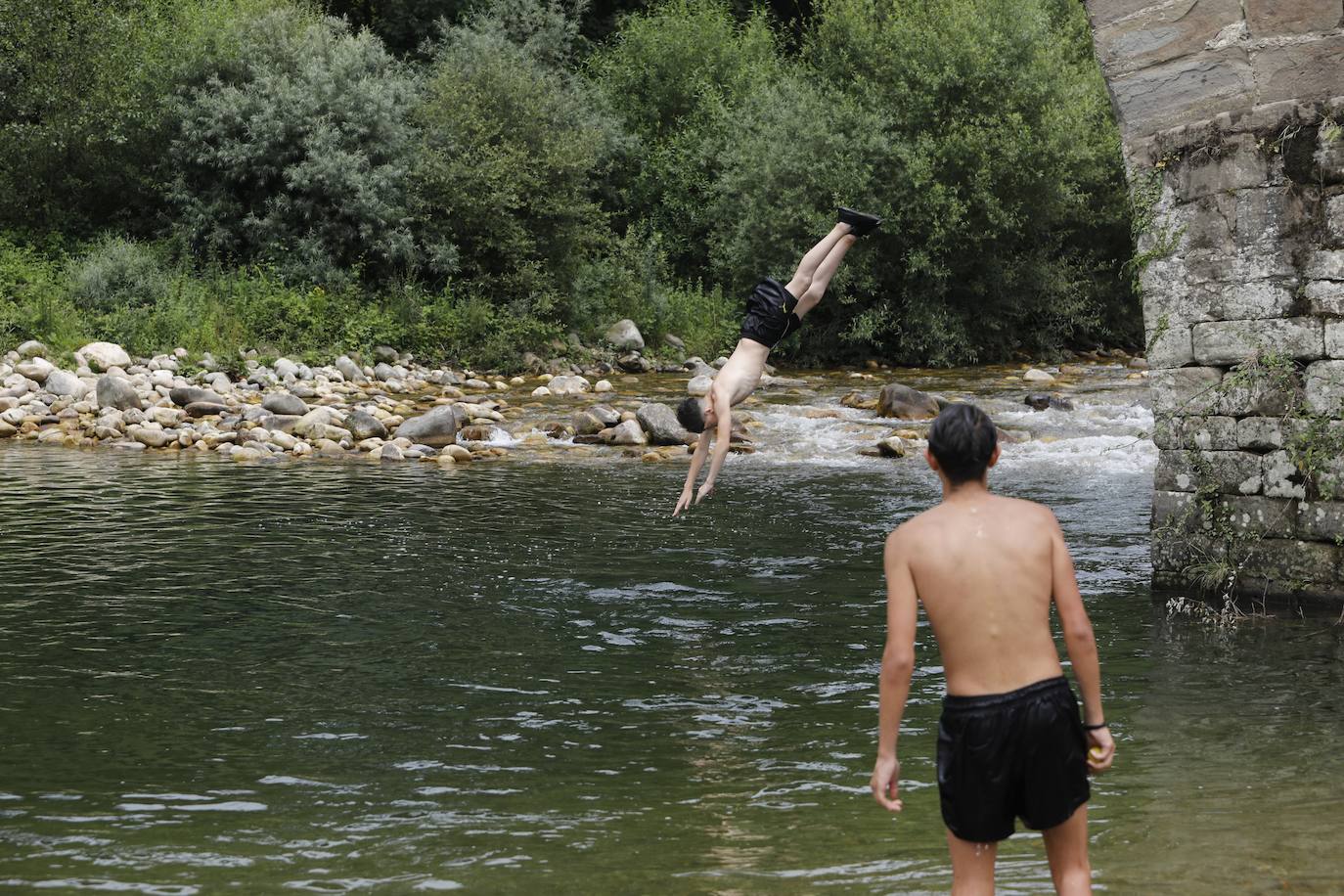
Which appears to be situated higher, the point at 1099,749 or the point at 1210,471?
the point at 1210,471

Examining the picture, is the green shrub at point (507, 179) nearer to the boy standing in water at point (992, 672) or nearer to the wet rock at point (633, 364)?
the wet rock at point (633, 364)

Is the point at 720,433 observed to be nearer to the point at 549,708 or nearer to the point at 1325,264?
the point at 549,708

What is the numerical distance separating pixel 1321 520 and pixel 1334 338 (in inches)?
43.5

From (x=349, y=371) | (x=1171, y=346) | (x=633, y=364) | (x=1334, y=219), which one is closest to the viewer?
(x=1334, y=219)

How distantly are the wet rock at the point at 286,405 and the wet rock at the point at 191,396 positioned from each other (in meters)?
0.82

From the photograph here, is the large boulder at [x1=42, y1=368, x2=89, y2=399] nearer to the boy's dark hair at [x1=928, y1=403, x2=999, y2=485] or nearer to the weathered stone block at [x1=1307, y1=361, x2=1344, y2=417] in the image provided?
the weathered stone block at [x1=1307, y1=361, x2=1344, y2=417]

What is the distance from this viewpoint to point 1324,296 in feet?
27.0

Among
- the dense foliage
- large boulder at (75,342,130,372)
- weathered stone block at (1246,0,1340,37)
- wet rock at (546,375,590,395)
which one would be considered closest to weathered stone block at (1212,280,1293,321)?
weathered stone block at (1246,0,1340,37)

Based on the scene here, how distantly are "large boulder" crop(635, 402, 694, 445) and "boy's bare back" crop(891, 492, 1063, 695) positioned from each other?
46.6 feet

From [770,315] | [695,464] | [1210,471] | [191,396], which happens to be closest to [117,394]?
[191,396]

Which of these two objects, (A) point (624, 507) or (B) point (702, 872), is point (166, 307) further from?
(B) point (702, 872)

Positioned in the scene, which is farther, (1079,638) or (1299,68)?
(1299,68)

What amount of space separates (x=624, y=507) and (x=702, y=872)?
8.67 m

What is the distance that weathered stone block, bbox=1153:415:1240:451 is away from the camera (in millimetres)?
8688
